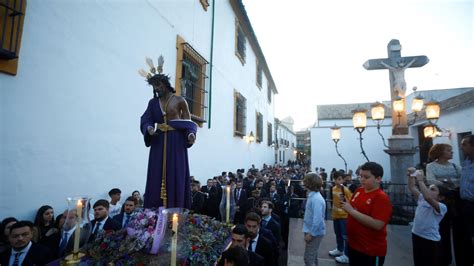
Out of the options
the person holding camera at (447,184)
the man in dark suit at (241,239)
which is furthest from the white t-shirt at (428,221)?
the man in dark suit at (241,239)

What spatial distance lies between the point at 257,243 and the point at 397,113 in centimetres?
669

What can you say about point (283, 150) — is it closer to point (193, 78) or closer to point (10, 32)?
point (193, 78)

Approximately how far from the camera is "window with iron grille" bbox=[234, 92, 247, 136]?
11.0 m

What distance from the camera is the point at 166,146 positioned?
249 centimetres

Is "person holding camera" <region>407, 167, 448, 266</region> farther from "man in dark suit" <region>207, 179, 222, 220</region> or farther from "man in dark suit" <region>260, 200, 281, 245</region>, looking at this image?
"man in dark suit" <region>207, 179, 222, 220</region>

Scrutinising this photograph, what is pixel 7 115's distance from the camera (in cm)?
273

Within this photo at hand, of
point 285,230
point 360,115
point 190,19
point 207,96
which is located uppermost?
point 190,19

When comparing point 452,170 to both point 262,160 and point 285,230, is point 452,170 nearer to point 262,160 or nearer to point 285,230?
point 285,230

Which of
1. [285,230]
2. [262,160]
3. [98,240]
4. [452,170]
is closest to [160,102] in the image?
[98,240]

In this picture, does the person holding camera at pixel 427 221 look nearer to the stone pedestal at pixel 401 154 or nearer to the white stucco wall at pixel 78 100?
the white stucco wall at pixel 78 100

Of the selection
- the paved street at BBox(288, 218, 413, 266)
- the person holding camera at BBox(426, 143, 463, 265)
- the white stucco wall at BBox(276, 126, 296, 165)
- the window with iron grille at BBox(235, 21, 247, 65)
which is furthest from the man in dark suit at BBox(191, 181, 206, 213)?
the white stucco wall at BBox(276, 126, 296, 165)

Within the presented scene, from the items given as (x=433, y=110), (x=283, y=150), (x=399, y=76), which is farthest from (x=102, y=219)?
(x=283, y=150)

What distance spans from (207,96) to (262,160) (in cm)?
986

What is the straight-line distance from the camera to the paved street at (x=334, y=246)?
3996mm
